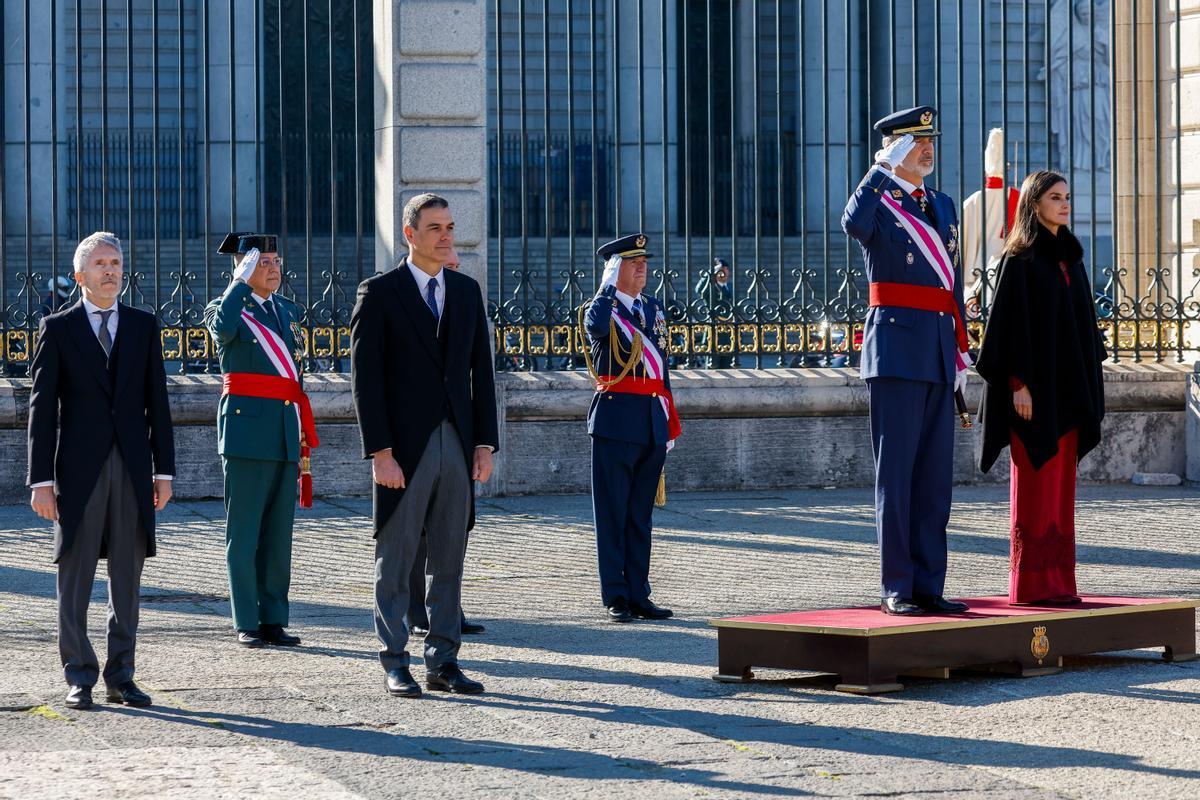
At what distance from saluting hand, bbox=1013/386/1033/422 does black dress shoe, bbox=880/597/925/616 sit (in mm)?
841

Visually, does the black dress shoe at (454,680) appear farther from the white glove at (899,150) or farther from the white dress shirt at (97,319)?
the white glove at (899,150)

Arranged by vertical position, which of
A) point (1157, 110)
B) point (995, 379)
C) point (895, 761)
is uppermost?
point (1157, 110)

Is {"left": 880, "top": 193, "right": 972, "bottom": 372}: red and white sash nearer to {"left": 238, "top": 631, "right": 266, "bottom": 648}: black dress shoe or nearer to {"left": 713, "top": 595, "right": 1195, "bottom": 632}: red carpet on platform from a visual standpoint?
{"left": 713, "top": 595, "right": 1195, "bottom": 632}: red carpet on platform

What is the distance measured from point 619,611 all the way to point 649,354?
1.20 m

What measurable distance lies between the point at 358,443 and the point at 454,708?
6.64 metres

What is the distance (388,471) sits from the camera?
650 centimetres

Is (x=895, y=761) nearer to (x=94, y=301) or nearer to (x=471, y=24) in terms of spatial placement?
(x=94, y=301)

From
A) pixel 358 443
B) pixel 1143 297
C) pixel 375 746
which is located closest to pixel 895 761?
pixel 375 746

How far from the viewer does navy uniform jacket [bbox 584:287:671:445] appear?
8.75 meters

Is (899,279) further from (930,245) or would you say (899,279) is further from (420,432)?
(420,432)

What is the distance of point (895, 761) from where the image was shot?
5.50 m

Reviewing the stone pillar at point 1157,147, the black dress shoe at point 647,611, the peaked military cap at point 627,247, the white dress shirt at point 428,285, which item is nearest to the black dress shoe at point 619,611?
the black dress shoe at point 647,611

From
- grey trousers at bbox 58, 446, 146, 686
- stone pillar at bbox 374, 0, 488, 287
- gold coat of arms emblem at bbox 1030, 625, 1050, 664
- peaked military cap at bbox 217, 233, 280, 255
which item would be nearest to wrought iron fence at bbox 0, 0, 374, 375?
stone pillar at bbox 374, 0, 488, 287

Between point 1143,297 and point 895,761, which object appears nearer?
point 895,761
